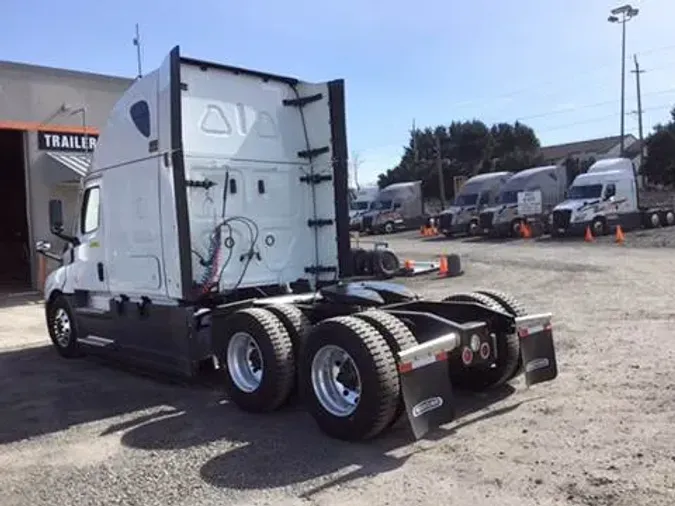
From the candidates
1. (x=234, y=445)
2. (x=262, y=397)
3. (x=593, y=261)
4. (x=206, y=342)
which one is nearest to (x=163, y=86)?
(x=206, y=342)

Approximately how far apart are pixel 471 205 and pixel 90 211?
99.6 ft

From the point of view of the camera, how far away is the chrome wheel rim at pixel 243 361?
6.92 m

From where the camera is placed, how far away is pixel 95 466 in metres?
5.50

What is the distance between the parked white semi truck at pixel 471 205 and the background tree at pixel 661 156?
2192cm

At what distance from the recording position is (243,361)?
7020 mm

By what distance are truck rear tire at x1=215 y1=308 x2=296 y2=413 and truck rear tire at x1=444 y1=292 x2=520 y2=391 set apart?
5.07 feet

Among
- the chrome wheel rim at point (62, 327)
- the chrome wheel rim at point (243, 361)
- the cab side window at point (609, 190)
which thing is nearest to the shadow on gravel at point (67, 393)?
the chrome wheel rim at point (62, 327)

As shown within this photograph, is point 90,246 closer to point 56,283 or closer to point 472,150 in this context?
point 56,283

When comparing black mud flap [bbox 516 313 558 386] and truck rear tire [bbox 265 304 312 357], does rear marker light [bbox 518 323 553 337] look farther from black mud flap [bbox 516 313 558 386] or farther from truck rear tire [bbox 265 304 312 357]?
truck rear tire [bbox 265 304 312 357]

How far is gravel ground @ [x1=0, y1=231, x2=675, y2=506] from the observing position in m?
4.65

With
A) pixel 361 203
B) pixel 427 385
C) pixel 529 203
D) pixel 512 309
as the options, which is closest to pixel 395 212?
pixel 361 203

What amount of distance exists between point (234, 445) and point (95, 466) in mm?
1071

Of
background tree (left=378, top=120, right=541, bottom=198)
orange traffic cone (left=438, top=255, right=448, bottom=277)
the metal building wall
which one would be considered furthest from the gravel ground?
background tree (left=378, top=120, right=541, bottom=198)

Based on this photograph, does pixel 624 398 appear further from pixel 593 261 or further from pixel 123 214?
pixel 593 261
